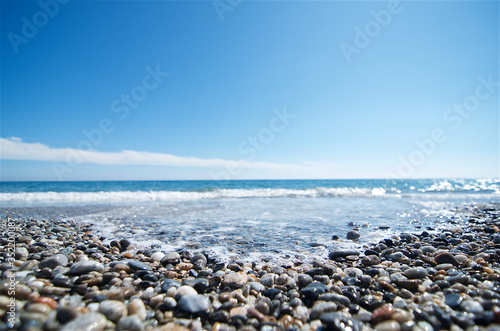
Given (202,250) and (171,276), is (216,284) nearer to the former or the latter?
(171,276)

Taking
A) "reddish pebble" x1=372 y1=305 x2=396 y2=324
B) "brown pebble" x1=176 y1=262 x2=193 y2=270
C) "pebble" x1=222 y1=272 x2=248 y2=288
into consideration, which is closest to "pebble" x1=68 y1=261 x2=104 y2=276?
"brown pebble" x1=176 y1=262 x2=193 y2=270

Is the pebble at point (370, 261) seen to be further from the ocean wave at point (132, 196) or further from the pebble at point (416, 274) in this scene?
the ocean wave at point (132, 196)

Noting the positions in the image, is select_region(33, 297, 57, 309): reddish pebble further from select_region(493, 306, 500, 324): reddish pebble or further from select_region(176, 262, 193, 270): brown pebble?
select_region(493, 306, 500, 324): reddish pebble

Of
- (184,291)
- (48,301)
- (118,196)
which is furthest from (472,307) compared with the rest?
(118,196)

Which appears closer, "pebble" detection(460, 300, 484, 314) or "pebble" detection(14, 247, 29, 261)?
"pebble" detection(460, 300, 484, 314)

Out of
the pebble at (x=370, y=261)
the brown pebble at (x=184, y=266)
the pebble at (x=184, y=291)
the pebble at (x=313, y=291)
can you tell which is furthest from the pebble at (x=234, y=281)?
the pebble at (x=370, y=261)

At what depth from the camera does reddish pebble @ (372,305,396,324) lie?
1.88 meters

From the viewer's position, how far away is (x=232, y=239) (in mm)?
4828

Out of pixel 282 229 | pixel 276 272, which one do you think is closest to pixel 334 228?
pixel 282 229

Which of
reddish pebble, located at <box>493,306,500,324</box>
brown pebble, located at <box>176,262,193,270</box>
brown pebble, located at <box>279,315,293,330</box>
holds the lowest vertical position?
brown pebble, located at <box>176,262,193,270</box>

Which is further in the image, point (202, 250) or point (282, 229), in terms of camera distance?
point (282, 229)

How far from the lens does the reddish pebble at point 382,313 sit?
1877 millimetres

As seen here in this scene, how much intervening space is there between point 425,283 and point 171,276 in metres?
2.71

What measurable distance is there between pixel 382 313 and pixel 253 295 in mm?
1131
